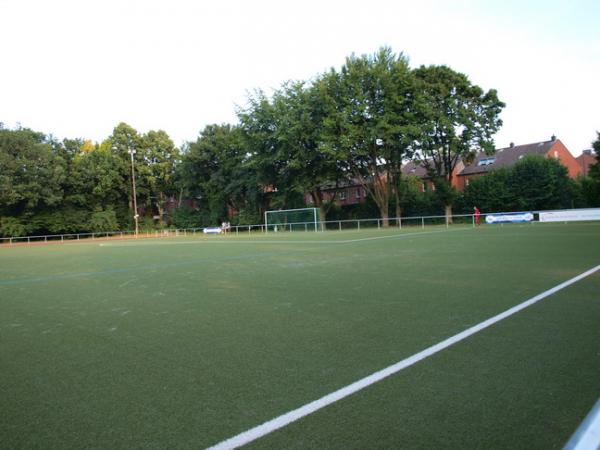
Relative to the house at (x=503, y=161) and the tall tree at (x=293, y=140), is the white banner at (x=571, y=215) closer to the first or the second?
the tall tree at (x=293, y=140)

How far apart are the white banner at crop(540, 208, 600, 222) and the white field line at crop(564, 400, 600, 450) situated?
→ 27509 millimetres

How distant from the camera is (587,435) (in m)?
2.41

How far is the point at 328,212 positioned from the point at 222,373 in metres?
42.8

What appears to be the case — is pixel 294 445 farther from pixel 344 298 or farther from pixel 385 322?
pixel 344 298

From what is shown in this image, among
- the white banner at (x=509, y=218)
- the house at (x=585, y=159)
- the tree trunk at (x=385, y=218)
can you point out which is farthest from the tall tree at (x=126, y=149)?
the house at (x=585, y=159)

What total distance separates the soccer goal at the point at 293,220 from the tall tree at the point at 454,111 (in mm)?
11200

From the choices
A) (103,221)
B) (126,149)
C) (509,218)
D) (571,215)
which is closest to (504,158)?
(509,218)

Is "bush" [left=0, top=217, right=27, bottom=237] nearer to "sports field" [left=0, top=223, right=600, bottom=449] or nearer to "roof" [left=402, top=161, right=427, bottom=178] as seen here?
"sports field" [left=0, top=223, right=600, bottom=449]

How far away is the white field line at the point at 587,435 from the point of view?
91.2 inches

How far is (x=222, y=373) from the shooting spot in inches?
142

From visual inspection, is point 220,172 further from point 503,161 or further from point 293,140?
point 503,161

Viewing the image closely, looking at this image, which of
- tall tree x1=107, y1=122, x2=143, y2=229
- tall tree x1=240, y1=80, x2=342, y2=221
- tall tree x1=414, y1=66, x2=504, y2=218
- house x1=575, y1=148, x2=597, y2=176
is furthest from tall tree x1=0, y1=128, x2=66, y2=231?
house x1=575, y1=148, x2=597, y2=176

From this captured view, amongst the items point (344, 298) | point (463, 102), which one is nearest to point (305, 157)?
point (463, 102)

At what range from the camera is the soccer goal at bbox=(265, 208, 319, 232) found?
37.8 meters
